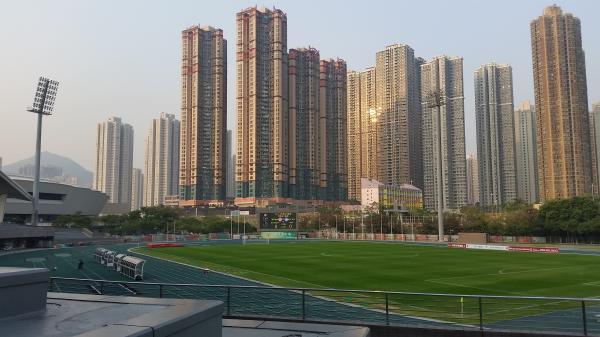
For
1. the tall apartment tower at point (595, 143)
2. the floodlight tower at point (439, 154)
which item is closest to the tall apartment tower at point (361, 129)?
the tall apartment tower at point (595, 143)

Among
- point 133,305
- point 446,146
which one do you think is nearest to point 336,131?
point 446,146

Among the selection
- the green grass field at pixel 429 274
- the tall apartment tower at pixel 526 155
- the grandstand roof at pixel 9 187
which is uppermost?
the tall apartment tower at pixel 526 155

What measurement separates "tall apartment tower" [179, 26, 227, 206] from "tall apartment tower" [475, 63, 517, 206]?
88.6 m

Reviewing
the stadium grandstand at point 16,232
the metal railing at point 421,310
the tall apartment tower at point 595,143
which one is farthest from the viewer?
the tall apartment tower at point 595,143

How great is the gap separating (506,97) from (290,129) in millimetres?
75287

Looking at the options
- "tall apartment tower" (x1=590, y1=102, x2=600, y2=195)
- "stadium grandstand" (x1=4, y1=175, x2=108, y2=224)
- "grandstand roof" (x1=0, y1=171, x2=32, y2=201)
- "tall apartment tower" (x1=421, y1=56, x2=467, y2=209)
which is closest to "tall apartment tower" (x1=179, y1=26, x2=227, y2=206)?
"stadium grandstand" (x1=4, y1=175, x2=108, y2=224)

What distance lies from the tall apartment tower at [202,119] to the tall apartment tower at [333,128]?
3436cm

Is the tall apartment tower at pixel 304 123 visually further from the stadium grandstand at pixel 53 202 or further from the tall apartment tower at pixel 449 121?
the stadium grandstand at pixel 53 202

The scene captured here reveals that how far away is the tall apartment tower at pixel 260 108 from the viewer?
14762 cm

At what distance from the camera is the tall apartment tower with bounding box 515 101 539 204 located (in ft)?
527

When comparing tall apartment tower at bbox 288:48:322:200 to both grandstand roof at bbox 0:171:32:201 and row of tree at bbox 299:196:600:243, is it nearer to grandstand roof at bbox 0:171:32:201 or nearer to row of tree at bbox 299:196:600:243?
row of tree at bbox 299:196:600:243

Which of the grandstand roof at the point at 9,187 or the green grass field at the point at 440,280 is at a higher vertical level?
the grandstand roof at the point at 9,187

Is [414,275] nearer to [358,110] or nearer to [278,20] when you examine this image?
[278,20]

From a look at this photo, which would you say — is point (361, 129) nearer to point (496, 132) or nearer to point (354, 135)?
point (354, 135)
